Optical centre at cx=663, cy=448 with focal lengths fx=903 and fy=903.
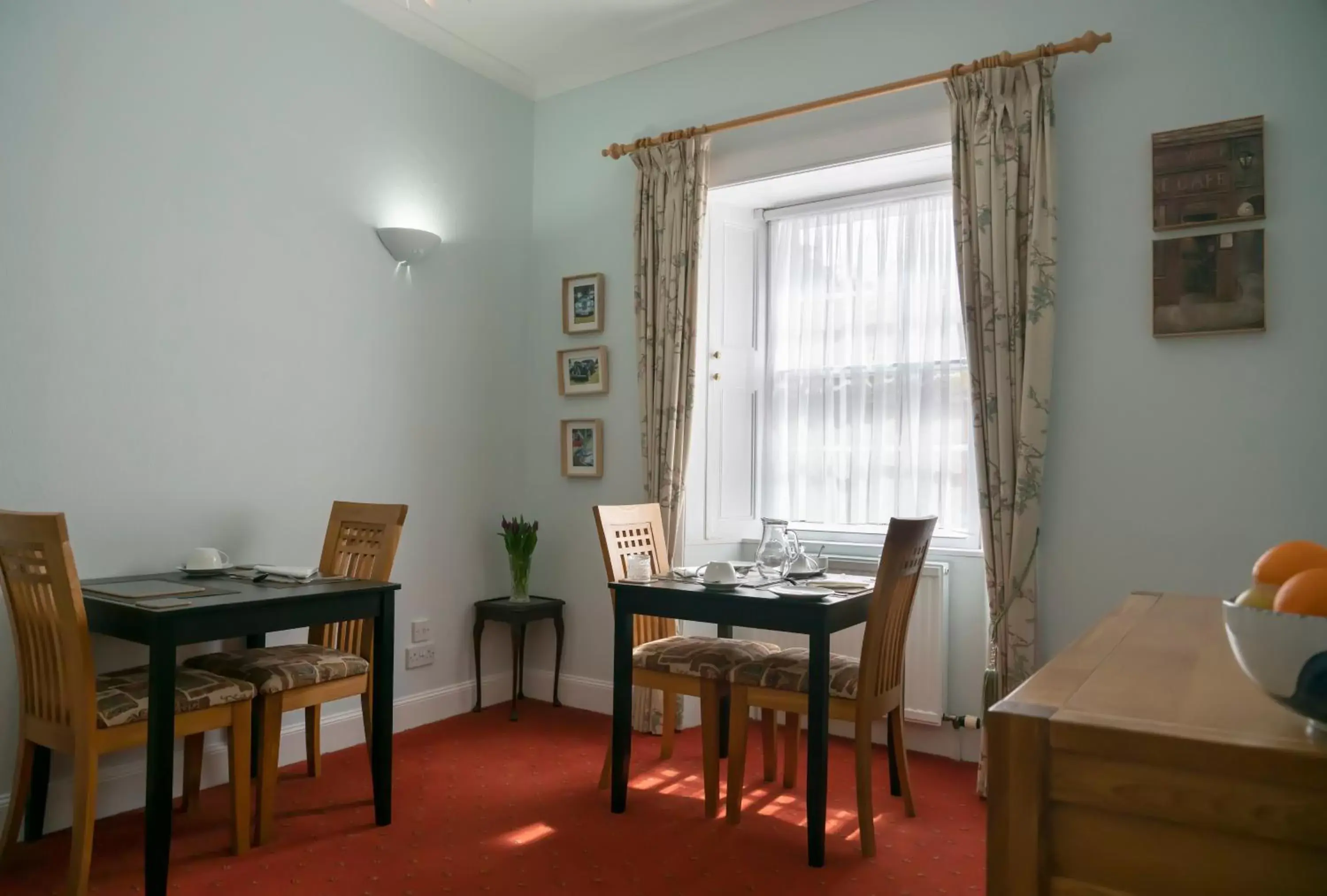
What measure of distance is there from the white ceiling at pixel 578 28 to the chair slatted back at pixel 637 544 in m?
2.09

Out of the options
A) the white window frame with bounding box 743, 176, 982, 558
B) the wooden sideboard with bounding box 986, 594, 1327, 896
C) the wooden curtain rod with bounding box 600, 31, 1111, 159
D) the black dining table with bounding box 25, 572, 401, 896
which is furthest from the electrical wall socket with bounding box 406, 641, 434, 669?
the wooden sideboard with bounding box 986, 594, 1327, 896

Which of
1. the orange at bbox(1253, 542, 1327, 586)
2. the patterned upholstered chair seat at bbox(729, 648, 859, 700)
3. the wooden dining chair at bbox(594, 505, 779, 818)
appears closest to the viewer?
the orange at bbox(1253, 542, 1327, 586)

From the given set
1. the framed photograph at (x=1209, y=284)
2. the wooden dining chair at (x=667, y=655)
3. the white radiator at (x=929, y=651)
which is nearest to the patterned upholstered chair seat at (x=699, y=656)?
the wooden dining chair at (x=667, y=655)

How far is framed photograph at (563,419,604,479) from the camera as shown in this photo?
168 inches

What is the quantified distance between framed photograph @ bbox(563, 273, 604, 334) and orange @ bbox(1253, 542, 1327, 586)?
11.8 ft

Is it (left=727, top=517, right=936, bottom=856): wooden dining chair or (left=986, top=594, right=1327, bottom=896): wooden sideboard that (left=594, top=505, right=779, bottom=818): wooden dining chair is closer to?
(left=727, top=517, right=936, bottom=856): wooden dining chair

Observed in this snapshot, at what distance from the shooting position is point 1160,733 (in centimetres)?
78

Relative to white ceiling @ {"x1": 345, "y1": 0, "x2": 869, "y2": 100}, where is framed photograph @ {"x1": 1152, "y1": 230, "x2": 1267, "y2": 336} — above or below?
below

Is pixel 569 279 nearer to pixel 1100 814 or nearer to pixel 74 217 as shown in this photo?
pixel 74 217

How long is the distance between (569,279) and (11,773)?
288 cm

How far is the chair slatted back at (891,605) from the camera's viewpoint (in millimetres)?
2604

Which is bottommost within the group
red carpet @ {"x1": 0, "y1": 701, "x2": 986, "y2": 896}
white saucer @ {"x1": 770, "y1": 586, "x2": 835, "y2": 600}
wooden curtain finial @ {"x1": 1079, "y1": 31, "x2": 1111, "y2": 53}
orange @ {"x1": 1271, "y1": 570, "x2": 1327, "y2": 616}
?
red carpet @ {"x1": 0, "y1": 701, "x2": 986, "y2": 896}

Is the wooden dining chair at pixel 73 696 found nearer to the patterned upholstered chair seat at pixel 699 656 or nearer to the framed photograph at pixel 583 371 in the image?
the patterned upholstered chair seat at pixel 699 656

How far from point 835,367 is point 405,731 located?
2475 millimetres
